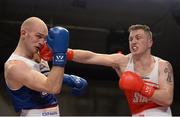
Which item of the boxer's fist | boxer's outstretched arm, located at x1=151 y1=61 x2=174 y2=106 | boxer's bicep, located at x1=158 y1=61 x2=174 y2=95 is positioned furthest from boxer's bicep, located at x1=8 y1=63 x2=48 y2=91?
boxer's bicep, located at x1=158 y1=61 x2=174 y2=95

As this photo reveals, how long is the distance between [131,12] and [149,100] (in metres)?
2.60

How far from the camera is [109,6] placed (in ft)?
15.1

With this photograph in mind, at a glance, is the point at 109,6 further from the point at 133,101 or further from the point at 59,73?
the point at 59,73

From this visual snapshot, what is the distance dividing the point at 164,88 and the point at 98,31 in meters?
2.85

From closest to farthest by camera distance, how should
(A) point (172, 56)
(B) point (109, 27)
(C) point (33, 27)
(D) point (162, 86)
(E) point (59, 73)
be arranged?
(E) point (59, 73) → (C) point (33, 27) → (D) point (162, 86) → (B) point (109, 27) → (A) point (172, 56)

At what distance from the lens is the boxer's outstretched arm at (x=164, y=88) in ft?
7.14

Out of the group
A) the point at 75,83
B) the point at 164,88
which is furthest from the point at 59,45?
the point at 164,88

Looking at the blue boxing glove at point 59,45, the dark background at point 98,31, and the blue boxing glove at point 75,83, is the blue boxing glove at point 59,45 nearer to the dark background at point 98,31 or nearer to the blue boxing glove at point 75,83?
the blue boxing glove at point 75,83

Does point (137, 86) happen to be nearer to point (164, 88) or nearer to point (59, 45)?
point (164, 88)

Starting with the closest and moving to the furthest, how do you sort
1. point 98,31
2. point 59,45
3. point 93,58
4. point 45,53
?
1. point 59,45
2. point 45,53
3. point 93,58
4. point 98,31

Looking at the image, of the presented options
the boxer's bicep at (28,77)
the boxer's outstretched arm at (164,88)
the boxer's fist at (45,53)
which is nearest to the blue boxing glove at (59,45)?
the boxer's bicep at (28,77)

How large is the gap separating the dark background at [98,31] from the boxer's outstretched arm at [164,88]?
2.32 meters

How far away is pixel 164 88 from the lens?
224cm

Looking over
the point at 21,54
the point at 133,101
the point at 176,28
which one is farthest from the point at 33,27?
the point at 176,28
